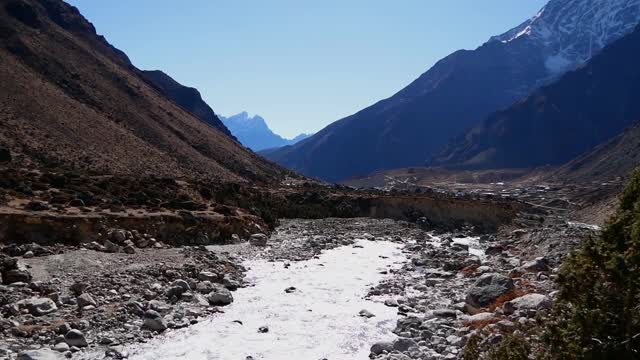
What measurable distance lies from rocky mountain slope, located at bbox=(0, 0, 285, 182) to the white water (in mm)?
34516

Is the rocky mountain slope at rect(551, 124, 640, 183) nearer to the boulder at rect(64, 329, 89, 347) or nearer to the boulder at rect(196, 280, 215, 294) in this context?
the boulder at rect(196, 280, 215, 294)

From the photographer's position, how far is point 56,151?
191 feet

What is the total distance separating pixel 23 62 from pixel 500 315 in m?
77.7

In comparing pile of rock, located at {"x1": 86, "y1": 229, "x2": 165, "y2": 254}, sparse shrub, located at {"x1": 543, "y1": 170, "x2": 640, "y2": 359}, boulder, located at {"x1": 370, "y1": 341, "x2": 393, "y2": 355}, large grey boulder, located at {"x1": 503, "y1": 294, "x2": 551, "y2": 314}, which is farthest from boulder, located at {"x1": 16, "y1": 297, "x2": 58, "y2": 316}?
sparse shrub, located at {"x1": 543, "y1": 170, "x2": 640, "y2": 359}

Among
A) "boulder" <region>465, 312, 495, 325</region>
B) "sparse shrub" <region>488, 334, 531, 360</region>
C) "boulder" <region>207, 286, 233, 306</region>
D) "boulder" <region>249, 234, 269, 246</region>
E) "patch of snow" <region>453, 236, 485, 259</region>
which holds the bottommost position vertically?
"patch of snow" <region>453, 236, 485, 259</region>

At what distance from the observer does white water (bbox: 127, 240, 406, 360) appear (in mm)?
15445

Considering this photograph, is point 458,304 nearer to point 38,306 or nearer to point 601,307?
point 601,307

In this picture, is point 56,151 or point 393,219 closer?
point 56,151

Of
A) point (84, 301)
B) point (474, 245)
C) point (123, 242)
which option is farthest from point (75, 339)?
point (474, 245)

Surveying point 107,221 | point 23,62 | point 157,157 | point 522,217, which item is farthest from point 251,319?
point 23,62

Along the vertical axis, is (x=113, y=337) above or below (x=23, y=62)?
below

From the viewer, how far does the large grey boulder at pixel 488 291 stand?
18.3 meters

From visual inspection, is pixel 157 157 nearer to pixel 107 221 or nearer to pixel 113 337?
pixel 107 221

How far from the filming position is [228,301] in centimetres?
2062
